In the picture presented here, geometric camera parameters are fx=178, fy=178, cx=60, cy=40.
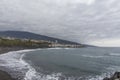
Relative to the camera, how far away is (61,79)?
26.4m

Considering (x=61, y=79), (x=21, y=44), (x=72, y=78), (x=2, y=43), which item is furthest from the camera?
(x=21, y=44)

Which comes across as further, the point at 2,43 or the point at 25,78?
the point at 2,43

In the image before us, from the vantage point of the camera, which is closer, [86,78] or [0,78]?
[0,78]

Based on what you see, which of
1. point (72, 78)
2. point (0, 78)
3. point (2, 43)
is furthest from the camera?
point (2, 43)

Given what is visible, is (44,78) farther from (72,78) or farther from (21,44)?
(21,44)

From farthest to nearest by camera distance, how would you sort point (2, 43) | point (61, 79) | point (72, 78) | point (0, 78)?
point (2, 43), point (72, 78), point (61, 79), point (0, 78)

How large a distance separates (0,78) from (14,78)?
1866 millimetres

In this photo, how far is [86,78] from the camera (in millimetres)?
28922

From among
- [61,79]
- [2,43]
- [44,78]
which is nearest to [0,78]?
[44,78]

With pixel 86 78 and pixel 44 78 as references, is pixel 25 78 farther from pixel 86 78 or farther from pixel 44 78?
pixel 86 78

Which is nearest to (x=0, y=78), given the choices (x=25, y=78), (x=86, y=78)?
(x=25, y=78)

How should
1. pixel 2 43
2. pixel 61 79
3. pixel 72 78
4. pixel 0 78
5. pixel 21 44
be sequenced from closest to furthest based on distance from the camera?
pixel 0 78, pixel 61 79, pixel 72 78, pixel 2 43, pixel 21 44

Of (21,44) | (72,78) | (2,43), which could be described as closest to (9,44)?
(2,43)

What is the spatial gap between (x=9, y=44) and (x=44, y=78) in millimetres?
108330
